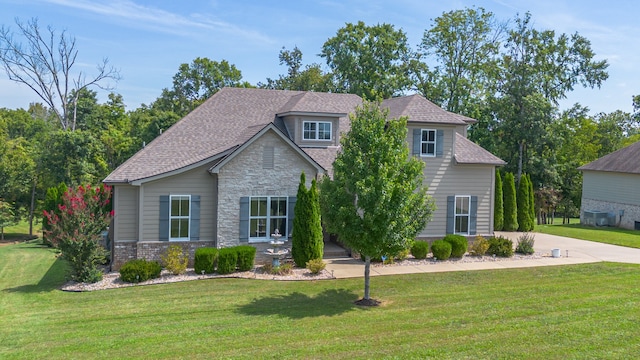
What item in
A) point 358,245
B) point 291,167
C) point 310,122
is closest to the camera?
point 358,245

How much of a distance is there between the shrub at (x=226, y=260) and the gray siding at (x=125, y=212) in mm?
3822

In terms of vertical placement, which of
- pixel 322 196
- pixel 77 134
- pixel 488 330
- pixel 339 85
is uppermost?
pixel 339 85

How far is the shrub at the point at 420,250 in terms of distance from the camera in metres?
20.7

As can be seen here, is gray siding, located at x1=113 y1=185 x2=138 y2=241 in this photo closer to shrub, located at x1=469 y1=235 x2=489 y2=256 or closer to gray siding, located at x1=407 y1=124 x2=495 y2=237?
gray siding, located at x1=407 y1=124 x2=495 y2=237

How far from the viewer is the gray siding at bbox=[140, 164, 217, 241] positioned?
61.2 feet

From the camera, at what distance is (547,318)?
1286 cm

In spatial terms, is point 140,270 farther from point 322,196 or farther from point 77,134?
point 77,134

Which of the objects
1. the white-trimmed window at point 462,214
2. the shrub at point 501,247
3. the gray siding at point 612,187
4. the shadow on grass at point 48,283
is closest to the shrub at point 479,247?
the shrub at point 501,247

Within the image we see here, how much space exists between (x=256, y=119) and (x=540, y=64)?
3154cm

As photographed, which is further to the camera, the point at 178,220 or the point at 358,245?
the point at 178,220

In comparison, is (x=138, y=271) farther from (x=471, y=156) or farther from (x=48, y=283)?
(x=471, y=156)

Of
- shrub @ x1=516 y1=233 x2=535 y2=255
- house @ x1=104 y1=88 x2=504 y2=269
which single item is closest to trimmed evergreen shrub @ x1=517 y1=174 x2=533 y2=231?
house @ x1=104 y1=88 x2=504 y2=269

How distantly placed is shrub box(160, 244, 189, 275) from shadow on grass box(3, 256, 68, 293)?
331 cm

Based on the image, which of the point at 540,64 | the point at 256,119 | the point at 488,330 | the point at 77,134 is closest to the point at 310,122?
the point at 256,119
